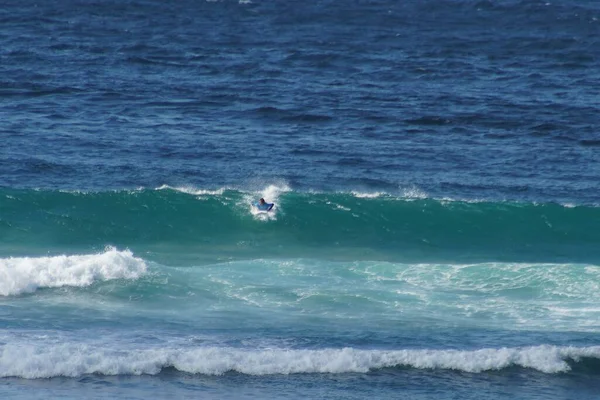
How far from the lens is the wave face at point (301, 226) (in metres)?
34.0

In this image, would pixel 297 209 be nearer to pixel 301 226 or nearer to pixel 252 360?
pixel 301 226

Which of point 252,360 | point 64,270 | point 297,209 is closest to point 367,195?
point 297,209

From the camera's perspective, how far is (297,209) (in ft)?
118

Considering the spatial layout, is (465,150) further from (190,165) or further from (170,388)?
(170,388)

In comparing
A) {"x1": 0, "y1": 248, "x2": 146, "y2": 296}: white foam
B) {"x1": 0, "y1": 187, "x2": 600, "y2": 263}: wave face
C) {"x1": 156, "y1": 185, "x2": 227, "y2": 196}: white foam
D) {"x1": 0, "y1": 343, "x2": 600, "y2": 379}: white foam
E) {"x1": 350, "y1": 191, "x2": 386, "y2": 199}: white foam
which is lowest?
Result: {"x1": 0, "y1": 343, "x2": 600, "y2": 379}: white foam

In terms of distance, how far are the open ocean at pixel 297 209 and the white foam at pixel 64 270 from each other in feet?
0.20

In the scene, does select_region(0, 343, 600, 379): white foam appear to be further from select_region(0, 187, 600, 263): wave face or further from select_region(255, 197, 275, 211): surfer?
select_region(255, 197, 275, 211): surfer

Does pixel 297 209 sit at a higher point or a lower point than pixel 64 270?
higher

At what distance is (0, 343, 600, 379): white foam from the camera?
23766 millimetres

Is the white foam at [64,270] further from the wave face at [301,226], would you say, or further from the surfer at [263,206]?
the surfer at [263,206]

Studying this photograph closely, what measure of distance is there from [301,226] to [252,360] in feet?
37.3

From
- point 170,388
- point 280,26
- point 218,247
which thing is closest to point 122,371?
point 170,388

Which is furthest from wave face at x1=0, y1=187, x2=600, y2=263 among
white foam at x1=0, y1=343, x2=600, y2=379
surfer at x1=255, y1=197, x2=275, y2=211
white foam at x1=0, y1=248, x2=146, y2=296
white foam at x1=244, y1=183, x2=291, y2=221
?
white foam at x1=0, y1=343, x2=600, y2=379

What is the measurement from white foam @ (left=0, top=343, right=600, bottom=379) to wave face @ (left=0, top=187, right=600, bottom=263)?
8.68 meters
